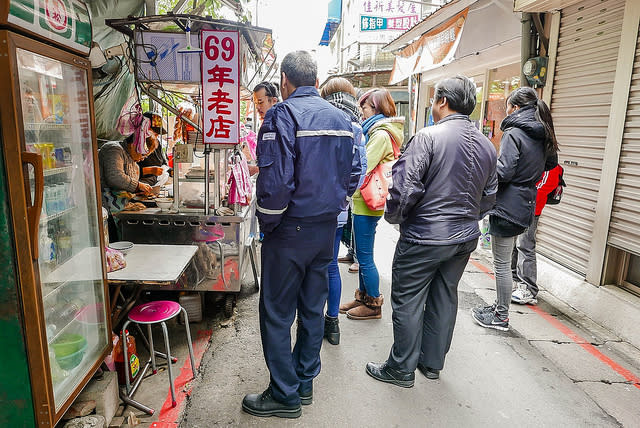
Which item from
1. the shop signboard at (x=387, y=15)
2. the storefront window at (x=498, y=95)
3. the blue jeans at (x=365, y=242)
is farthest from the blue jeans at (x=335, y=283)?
the shop signboard at (x=387, y=15)

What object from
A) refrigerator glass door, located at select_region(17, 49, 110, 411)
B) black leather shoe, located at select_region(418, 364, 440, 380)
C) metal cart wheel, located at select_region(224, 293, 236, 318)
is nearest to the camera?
refrigerator glass door, located at select_region(17, 49, 110, 411)

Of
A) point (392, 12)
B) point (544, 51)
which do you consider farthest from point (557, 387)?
point (392, 12)

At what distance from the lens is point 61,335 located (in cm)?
253

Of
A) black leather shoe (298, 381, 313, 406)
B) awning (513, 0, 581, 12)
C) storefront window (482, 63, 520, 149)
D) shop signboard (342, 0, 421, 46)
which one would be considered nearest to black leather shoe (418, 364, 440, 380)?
black leather shoe (298, 381, 313, 406)

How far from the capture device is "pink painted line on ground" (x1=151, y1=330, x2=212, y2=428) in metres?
2.80

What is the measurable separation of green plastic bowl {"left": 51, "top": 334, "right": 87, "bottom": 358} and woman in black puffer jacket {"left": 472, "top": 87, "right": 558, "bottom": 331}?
3472 mm

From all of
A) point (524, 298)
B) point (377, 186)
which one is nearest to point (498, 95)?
point (524, 298)

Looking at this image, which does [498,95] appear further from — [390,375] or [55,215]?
[55,215]

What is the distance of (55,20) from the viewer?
2100 millimetres

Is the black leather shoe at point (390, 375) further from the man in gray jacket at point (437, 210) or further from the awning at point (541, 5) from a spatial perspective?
the awning at point (541, 5)

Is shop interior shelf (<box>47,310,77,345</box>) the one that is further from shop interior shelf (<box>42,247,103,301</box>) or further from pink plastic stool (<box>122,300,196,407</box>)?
pink plastic stool (<box>122,300,196,407</box>)

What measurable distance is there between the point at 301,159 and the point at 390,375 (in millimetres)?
1873

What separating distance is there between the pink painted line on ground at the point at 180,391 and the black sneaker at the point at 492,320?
8.90ft

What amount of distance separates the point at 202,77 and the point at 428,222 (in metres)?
2.26
